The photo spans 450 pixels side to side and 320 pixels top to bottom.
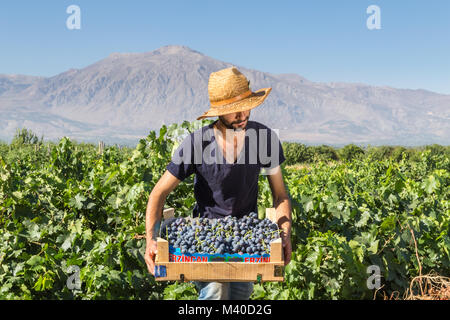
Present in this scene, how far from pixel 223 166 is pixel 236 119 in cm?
27

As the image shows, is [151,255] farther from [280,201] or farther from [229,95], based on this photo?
[229,95]

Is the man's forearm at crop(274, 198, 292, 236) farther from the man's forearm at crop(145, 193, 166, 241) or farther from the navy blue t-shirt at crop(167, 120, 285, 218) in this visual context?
the man's forearm at crop(145, 193, 166, 241)

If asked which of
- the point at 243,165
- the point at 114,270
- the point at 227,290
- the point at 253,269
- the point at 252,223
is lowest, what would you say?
the point at 114,270

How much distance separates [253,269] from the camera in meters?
2.35

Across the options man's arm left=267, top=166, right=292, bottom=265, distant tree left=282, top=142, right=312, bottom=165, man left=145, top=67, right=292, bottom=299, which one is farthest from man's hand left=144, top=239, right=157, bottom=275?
distant tree left=282, top=142, right=312, bottom=165

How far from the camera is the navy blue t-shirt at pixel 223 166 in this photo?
259 centimetres

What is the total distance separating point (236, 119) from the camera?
253 centimetres

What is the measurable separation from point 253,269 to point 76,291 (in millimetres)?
2377

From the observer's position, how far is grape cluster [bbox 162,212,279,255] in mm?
2357

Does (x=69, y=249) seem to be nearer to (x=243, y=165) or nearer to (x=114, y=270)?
(x=114, y=270)
